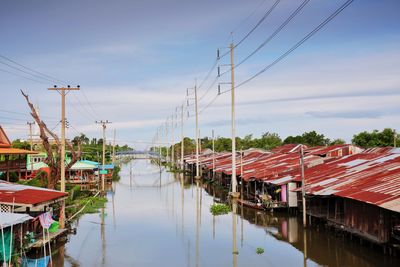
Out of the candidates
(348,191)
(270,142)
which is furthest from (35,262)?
(270,142)

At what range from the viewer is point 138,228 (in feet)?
86.5

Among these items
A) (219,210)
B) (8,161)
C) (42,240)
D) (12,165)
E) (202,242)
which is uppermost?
(8,161)

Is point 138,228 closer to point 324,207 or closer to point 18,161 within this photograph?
point 324,207

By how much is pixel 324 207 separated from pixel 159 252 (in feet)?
35.2

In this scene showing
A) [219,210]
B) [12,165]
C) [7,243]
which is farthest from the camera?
[12,165]

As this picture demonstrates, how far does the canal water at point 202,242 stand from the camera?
18797mm

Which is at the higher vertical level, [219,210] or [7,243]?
[7,243]

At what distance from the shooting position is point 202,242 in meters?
22.6

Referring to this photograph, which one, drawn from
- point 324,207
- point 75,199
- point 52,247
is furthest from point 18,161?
point 324,207

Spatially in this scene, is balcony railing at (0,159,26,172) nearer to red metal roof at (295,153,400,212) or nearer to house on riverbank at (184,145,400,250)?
house on riverbank at (184,145,400,250)

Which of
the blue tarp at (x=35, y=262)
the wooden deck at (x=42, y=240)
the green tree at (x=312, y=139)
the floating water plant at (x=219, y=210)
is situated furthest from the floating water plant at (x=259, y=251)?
the green tree at (x=312, y=139)

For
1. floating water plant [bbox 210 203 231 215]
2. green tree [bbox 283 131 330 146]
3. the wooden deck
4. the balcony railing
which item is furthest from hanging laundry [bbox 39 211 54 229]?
green tree [bbox 283 131 330 146]

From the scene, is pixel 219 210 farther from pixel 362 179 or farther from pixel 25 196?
pixel 25 196

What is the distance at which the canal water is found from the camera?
18.8 meters
